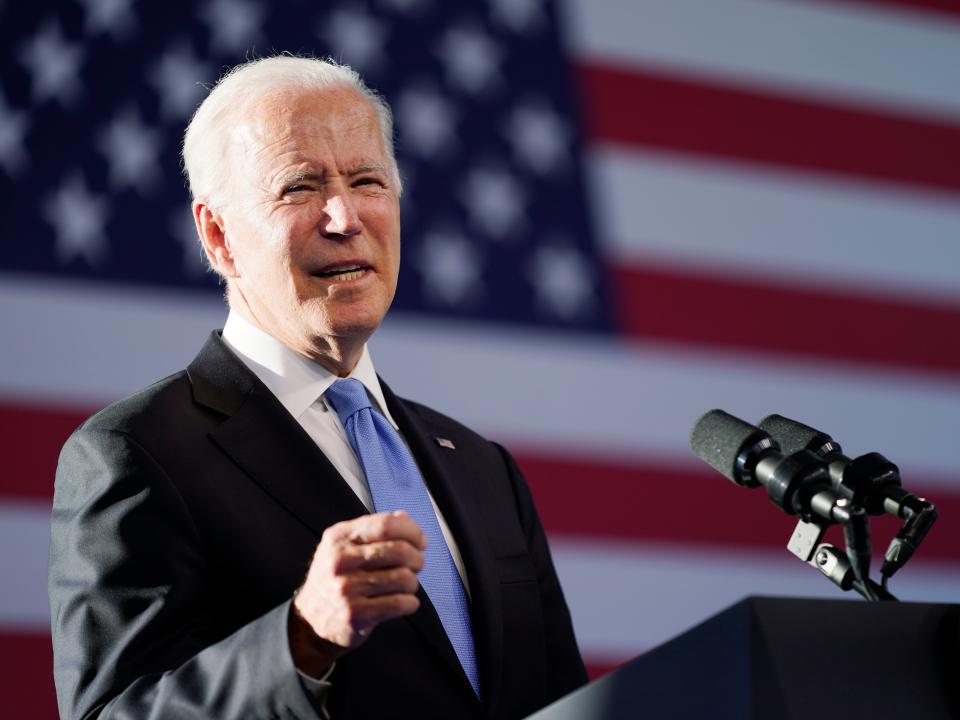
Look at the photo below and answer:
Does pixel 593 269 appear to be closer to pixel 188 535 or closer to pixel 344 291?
pixel 344 291

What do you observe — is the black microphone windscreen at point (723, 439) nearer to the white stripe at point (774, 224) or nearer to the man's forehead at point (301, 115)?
the man's forehead at point (301, 115)

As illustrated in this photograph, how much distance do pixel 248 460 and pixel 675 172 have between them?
217 centimetres

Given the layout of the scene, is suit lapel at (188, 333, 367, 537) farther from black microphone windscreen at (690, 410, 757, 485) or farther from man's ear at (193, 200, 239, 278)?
black microphone windscreen at (690, 410, 757, 485)

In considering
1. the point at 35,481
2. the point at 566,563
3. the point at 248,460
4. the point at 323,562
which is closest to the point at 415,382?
the point at 566,563

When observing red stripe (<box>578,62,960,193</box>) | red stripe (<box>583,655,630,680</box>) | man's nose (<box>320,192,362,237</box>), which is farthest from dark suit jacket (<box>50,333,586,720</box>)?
red stripe (<box>578,62,960,193</box>)

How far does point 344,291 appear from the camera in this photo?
60.0 inches

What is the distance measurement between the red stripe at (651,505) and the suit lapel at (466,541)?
1.26 metres

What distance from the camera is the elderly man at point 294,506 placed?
1.08m

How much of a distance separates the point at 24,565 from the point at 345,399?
4.00 feet

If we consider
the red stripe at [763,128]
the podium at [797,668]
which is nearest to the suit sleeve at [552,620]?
the podium at [797,668]

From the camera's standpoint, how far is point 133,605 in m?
1.23

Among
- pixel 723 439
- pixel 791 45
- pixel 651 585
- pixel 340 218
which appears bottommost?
pixel 723 439

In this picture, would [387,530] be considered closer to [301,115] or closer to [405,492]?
[405,492]

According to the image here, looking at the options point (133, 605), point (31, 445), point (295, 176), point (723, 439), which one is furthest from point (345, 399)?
point (31, 445)
